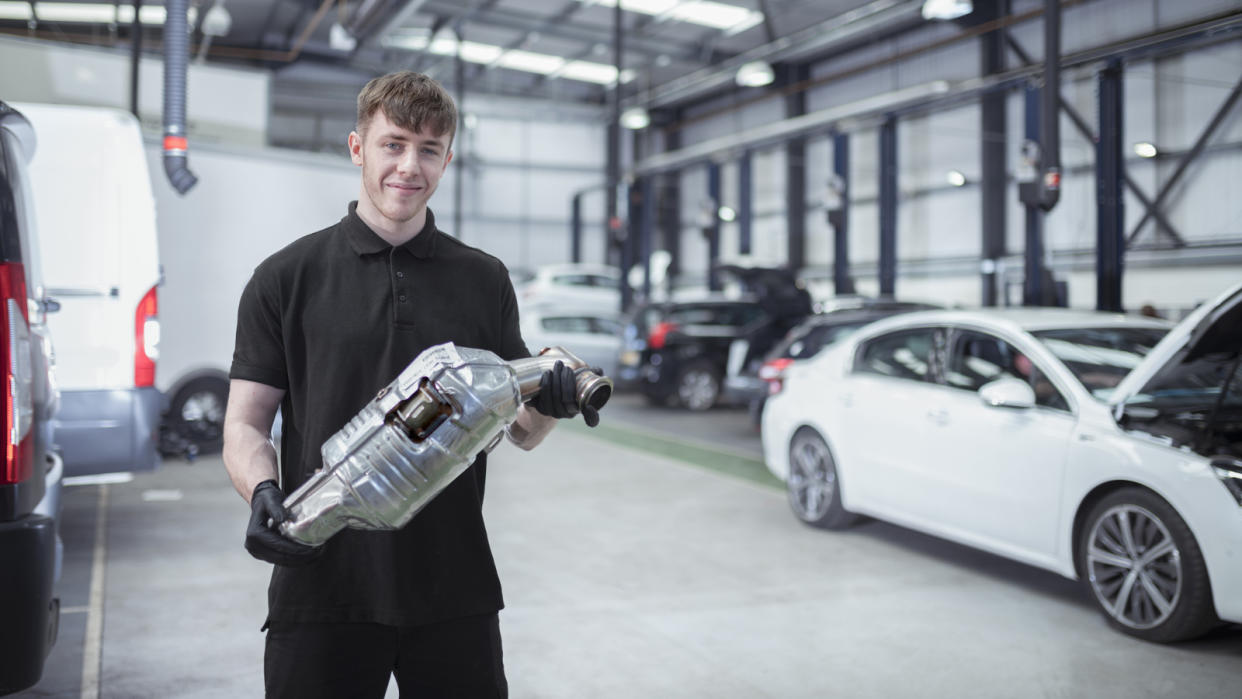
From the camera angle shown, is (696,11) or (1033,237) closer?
(1033,237)

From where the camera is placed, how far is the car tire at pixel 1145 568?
396 centimetres

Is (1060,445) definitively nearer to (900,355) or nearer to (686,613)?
(900,355)

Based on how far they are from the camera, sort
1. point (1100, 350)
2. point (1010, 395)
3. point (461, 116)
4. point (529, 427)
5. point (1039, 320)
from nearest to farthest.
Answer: point (529, 427) → point (1010, 395) → point (1100, 350) → point (1039, 320) → point (461, 116)

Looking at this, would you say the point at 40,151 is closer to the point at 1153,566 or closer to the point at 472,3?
the point at 1153,566

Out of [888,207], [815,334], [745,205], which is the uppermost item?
[745,205]

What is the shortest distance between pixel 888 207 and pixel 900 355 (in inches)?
348

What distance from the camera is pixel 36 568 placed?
246cm

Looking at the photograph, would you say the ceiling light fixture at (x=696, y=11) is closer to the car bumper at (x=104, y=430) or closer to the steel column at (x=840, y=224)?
the steel column at (x=840, y=224)

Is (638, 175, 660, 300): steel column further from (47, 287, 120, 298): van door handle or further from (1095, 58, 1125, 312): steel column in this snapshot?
(47, 287, 120, 298): van door handle

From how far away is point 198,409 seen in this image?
850 centimetres

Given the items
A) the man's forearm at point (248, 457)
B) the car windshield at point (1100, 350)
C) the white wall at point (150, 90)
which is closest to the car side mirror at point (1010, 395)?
the car windshield at point (1100, 350)

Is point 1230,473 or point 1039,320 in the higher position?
point 1039,320

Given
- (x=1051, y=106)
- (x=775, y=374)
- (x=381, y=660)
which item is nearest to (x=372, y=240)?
(x=381, y=660)

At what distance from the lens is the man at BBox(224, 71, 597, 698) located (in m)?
1.81
